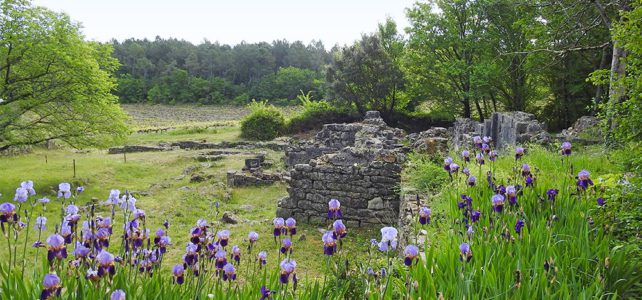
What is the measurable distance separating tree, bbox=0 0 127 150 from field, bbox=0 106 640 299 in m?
1.96

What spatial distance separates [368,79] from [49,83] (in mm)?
21714

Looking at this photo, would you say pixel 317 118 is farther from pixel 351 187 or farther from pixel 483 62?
pixel 351 187

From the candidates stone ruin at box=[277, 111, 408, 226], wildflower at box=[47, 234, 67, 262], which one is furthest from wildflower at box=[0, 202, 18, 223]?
stone ruin at box=[277, 111, 408, 226]

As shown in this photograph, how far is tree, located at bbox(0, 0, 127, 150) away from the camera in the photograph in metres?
17.1

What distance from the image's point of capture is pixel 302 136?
32.8 meters

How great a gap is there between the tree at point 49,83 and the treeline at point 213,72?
156ft

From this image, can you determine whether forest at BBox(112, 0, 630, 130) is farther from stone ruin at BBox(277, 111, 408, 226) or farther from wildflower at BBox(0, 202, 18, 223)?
wildflower at BBox(0, 202, 18, 223)

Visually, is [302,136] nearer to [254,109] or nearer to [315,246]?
[254,109]

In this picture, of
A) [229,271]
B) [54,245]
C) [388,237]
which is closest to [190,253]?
[229,271]

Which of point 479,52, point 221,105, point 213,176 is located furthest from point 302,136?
point 221,105

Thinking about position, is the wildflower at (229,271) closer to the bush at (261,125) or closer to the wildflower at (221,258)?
the wildflower at (221,258)

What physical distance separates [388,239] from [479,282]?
1089 millimetres

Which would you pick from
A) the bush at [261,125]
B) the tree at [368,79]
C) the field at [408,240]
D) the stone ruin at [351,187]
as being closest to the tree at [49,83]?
the field at [408,240]

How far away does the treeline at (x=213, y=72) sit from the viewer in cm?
7631
